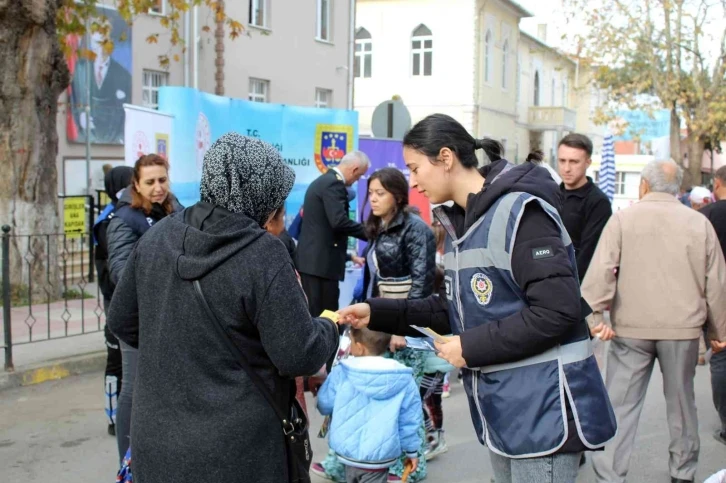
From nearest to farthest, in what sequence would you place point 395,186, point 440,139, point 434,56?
1. point 440,139
2. point 395,186
3. point 434,56

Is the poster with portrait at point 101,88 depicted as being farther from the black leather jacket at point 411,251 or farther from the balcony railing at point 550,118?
the balcony railing at point 550,118

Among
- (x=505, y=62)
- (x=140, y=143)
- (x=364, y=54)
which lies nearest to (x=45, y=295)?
(x=140, y=143)

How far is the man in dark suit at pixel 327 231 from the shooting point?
7.50 m

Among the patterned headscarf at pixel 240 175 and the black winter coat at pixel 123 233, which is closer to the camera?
the patterned headscarf at pixel 240 175

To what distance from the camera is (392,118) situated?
516 inches

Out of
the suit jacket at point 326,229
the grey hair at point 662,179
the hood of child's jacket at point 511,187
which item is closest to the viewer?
the hood of child's jacket at point 511,187

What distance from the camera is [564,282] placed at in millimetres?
2500

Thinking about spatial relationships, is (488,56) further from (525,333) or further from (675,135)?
(525,333)

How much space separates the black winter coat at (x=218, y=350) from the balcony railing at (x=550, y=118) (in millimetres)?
41263

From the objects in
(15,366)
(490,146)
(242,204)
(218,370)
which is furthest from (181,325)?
(15,366)

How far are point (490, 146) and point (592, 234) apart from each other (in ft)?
9.55

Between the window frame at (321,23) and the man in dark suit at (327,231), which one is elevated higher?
the window frame at (321,23)

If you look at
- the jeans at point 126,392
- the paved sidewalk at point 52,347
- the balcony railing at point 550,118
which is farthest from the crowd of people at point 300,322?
the balcony railing at point 550,118

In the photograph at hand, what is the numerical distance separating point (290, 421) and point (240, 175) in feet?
2.57
